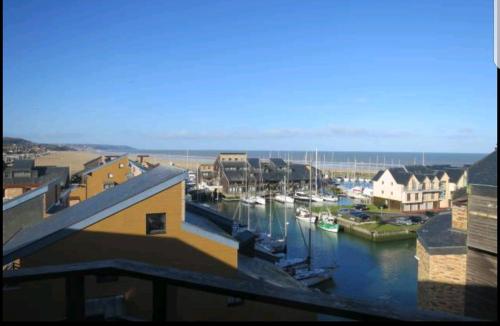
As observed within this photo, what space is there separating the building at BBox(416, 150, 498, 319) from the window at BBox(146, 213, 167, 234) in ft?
19.9

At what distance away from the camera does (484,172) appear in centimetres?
873

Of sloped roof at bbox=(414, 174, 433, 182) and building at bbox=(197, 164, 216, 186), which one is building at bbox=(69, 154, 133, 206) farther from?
building at bbox=(197, 164, 216, 186)

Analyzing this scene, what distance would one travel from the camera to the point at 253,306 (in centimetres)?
843

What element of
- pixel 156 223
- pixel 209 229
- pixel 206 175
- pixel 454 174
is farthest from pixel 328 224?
pixel 206 175

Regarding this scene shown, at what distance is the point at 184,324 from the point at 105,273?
1.68 ft

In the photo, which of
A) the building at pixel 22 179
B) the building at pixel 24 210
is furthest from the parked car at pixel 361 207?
the building at pixel 24 210

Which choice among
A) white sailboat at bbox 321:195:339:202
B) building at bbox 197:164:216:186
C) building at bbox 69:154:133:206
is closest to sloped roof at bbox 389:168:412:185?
white sailboat at bbox 321:195:339:202

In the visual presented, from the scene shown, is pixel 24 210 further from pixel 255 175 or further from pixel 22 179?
pixel 255 175

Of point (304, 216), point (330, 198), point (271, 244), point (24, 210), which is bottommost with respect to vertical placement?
point (271, 244)

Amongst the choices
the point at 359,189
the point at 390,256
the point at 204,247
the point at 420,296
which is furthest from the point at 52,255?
the point at 359,189

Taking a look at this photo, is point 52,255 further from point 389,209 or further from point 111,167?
point 389,209

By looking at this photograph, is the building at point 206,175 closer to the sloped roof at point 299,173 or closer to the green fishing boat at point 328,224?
the sloped roof at point 299,173

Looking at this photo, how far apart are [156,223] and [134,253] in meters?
0.75

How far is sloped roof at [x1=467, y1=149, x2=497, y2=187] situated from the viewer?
8.31m
